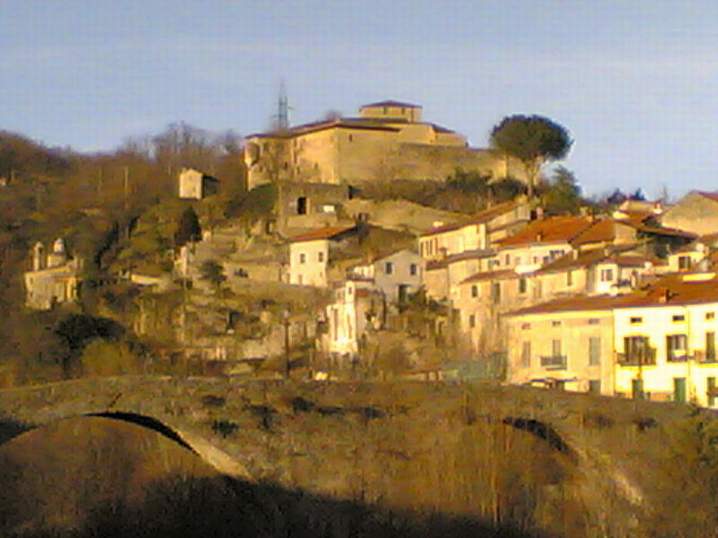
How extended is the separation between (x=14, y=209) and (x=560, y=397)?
152ft

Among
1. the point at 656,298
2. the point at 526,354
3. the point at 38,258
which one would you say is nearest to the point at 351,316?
the point at 526,354

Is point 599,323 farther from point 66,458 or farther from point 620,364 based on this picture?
point 66,458

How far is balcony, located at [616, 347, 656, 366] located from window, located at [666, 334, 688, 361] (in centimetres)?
34

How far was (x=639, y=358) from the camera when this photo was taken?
1718 inches

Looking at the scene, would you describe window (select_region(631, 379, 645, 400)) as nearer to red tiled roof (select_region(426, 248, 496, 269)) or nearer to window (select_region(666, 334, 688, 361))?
window (select_region(666, 334, 688, 361))

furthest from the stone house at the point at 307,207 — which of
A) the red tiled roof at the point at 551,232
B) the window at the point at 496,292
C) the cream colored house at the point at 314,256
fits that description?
the window at the point at 496,292

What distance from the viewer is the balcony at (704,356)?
42.4m

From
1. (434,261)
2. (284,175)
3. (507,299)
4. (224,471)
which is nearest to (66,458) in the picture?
(224,471)

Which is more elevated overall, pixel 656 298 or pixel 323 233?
pixel 323 233

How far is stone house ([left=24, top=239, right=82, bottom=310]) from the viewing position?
6569cm

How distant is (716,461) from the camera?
3450 centimetres

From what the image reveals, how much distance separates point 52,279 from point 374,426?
35.5 m

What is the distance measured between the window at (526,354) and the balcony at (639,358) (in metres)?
2.87

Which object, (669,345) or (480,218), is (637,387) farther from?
(480,218)
